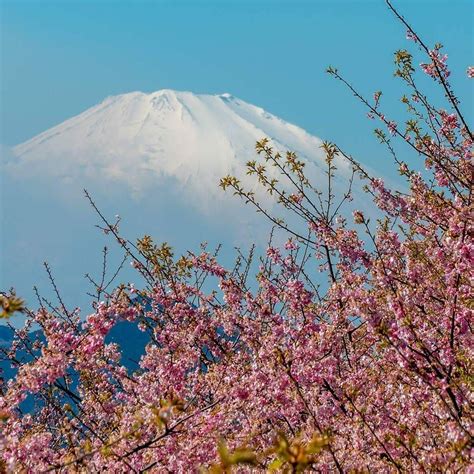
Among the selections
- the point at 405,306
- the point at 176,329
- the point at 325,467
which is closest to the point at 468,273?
the point at 405,306

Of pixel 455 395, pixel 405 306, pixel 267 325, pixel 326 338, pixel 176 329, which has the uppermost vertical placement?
pixel 176 329

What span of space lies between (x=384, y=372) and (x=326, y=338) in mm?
999

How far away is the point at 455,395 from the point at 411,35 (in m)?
4.67

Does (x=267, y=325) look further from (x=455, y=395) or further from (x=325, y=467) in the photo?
(x=455, y=395)

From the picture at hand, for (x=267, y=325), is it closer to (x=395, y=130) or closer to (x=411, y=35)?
(x=395, y=130)

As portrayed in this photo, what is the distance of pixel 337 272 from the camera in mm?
9641

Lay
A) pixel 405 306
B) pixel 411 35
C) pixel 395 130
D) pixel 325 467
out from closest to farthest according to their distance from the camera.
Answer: pixel 405 306, pixel 325 467, pixel 411 35, pixel 395 130

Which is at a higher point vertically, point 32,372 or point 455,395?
point 32,372

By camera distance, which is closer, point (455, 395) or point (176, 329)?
point (455, 395)

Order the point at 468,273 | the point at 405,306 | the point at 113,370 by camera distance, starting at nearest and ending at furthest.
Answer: the point at 405,306 → the point at 468,273 → the point at 113,370

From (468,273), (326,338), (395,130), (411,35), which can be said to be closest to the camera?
(468,273)

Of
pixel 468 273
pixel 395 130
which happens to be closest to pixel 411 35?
pixel 395 130

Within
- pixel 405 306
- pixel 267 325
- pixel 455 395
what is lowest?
pixel 455 395

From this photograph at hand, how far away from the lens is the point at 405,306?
4.91 meters
